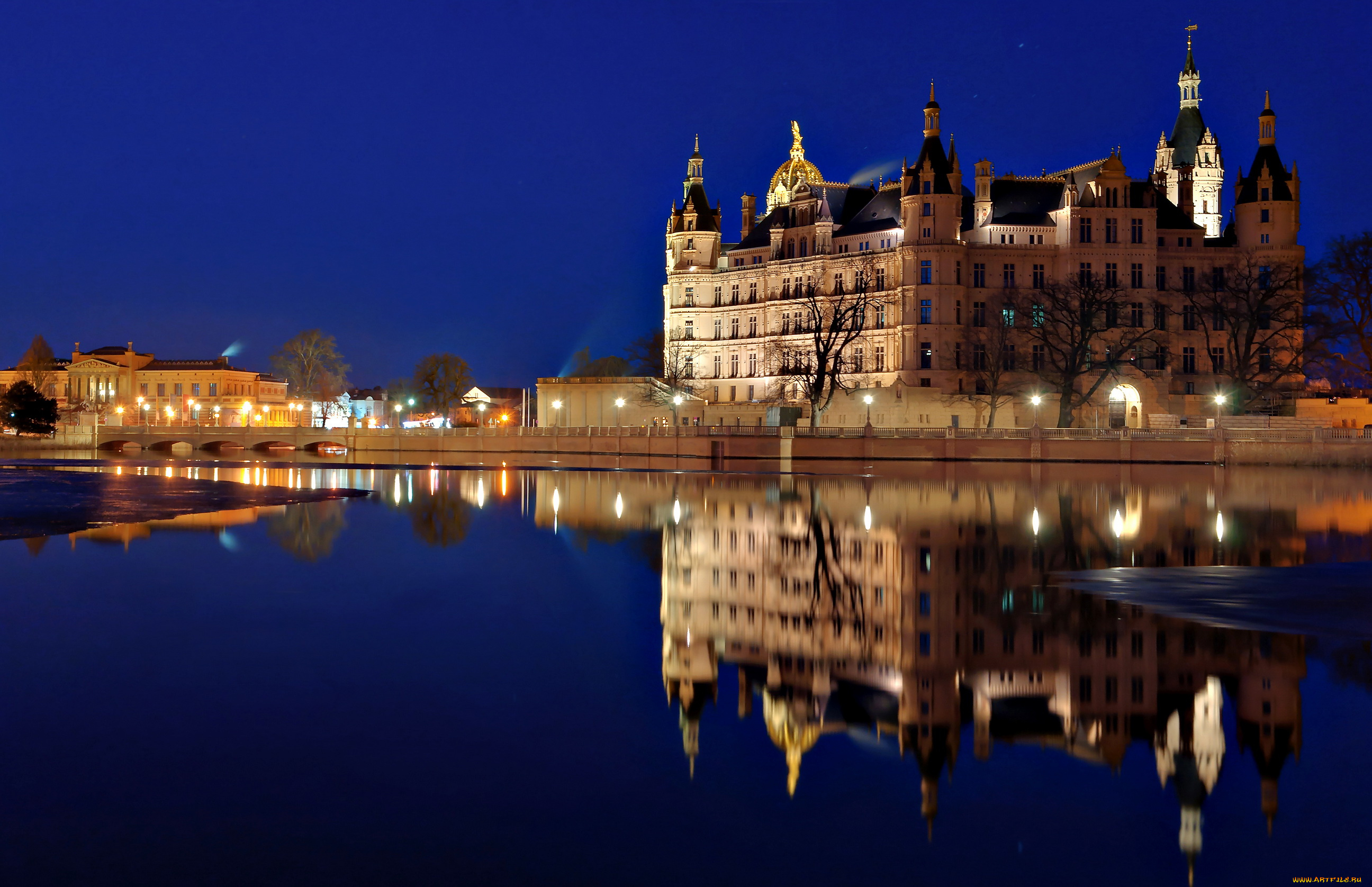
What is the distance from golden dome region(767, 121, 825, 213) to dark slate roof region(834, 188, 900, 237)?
42.9 ft

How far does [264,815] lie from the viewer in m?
7.96

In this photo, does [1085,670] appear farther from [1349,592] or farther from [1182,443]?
[1182,443]

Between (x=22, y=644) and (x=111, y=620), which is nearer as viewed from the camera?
(x=22, y=644)

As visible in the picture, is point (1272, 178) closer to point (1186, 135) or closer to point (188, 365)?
point (1186, 135)

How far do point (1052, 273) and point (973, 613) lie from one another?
77012 millimetres

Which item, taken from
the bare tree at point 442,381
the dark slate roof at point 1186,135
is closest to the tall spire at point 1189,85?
the dark slate roof at point 1186,135

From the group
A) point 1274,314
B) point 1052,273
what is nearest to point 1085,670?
point 1274,314

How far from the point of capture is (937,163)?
286 feet

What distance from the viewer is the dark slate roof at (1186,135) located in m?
104

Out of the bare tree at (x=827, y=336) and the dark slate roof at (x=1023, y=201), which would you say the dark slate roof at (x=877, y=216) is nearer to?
the bare tree at (x=827, y=336)

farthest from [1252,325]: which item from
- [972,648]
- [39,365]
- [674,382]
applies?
[39,365]

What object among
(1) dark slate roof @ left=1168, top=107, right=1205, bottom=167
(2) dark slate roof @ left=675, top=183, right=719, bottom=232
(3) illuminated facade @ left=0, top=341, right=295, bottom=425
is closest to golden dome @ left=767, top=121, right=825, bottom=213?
(2) dark slate roof @ left=675, top=183, right=719, bottom=232

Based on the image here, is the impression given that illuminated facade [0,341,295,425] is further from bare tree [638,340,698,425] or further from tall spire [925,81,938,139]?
tall spire [925,81,938,139]

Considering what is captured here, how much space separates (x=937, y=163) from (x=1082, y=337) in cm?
1983
